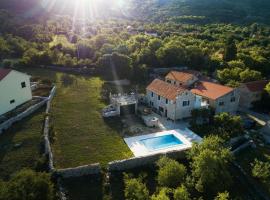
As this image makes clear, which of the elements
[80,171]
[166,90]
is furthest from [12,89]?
[166,90]

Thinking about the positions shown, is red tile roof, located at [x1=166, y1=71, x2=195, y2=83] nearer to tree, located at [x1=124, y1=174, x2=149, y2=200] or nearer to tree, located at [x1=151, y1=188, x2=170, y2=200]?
tree, located at [x1=151, y1=188, x2=170, y2=200]

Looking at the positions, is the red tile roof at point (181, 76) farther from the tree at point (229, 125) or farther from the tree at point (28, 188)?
the tree at point (28, 188)

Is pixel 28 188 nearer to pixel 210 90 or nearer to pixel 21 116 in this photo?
pixel 21 116

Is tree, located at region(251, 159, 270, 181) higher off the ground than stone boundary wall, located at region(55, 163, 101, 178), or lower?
lower

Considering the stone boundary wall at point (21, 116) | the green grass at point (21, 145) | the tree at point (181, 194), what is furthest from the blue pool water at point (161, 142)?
the stone boundary wall at point (21, 116)

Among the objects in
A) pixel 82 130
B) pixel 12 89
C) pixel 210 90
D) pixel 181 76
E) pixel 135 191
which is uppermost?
pixel 12 89

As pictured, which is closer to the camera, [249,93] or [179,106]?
[179,106]

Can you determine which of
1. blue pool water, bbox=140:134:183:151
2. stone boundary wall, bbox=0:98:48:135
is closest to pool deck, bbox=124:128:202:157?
blue pool water, bbox=140:134:183:151
